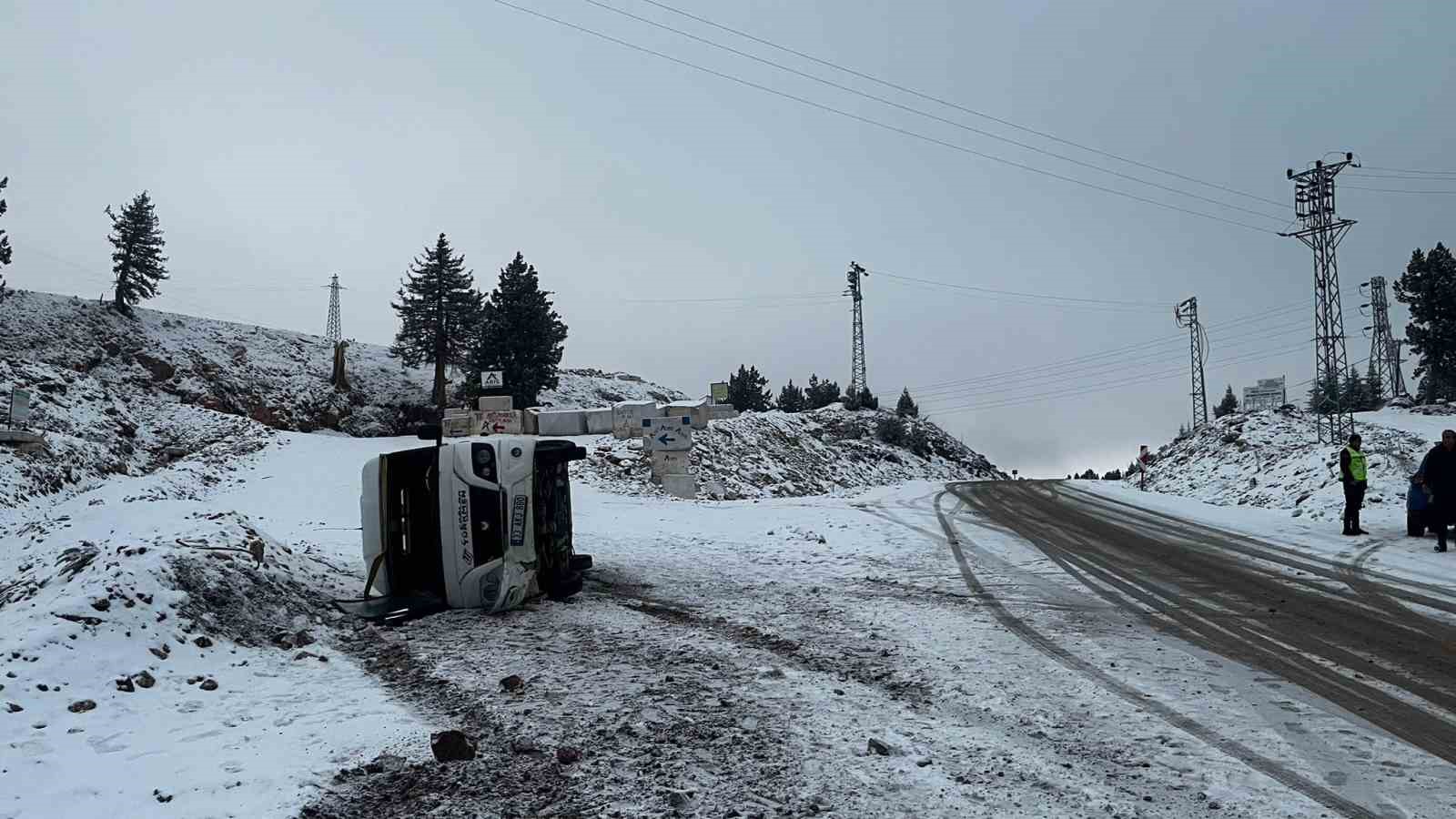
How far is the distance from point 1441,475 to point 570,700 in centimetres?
1389

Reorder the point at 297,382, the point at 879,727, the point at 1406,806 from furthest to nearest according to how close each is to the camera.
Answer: the point at 297,382, the point at 879,727, the point at 1406,806

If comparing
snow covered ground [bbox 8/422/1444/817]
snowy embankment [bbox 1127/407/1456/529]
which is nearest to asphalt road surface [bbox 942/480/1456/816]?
snow covered ground [bbox 8/422/1444/817]

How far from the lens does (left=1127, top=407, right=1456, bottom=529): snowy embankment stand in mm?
17188

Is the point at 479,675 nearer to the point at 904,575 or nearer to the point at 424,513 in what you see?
the point at 424,513

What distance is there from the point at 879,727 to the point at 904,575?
6021mm

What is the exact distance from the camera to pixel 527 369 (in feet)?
148

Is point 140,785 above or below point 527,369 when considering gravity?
below

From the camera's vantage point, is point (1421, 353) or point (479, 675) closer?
point (479, 675)

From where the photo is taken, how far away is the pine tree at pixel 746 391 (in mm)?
60344

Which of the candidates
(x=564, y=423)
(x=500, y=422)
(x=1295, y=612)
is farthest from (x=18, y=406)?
(x=1295, y=612)

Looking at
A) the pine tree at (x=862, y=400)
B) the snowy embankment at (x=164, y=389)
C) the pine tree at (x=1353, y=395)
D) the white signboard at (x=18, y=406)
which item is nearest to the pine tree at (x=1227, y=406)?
the pine tree at (x=1353, y=395)

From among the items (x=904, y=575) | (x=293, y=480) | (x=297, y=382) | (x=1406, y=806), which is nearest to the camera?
(x=1406, y=806)

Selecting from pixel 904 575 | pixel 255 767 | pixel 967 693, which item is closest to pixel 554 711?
pixel 255 767

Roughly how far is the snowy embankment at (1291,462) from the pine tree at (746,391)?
1102 inches
